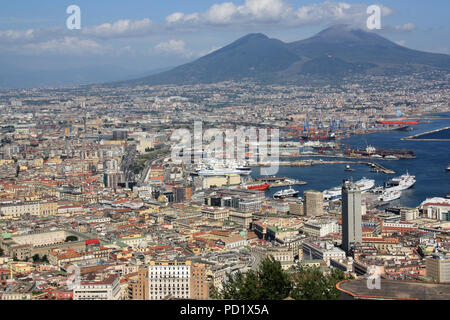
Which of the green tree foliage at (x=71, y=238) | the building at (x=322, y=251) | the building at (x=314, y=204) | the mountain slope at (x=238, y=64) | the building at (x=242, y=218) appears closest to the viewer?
the building at (x=322, y=251)

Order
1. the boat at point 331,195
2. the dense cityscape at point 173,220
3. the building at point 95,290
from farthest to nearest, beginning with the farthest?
1. the boat at point 331,195
2. the dense cityscape at point 173,220
3. the building at point 95,290

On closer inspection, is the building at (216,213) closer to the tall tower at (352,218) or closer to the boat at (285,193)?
the boat at (285,193)

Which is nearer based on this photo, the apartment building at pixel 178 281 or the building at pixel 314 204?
the apartment building at pixel 178 281

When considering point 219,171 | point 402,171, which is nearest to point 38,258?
point 219,171

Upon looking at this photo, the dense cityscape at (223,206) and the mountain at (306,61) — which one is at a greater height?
the mountain at (306,61)

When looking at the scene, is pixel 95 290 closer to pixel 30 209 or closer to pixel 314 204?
pixel 314 204

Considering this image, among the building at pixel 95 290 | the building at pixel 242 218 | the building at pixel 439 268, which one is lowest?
the building at pixel 242 218

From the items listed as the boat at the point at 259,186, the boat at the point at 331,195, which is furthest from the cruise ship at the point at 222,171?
the boat at the point at 331,195
